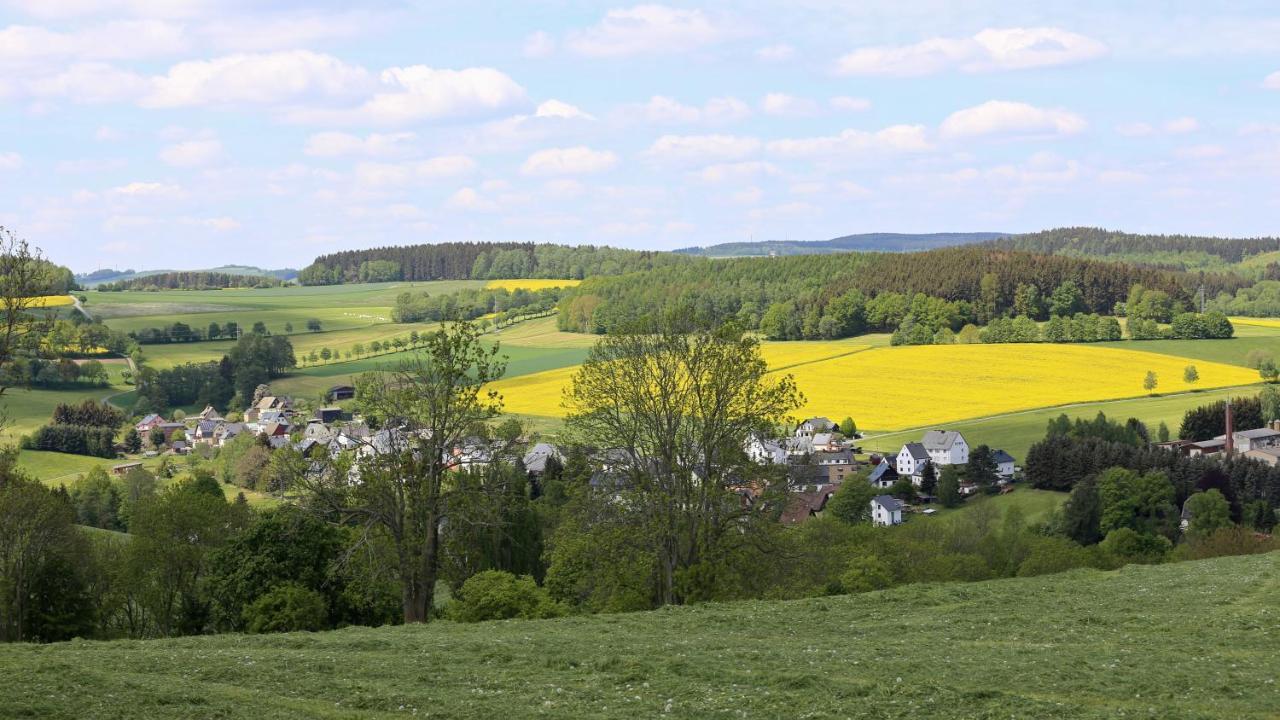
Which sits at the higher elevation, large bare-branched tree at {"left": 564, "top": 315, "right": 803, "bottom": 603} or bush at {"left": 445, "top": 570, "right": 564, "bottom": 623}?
large bare-branched tree at {"left": 564, "top": 315, "right": 803, "bottom": 603}

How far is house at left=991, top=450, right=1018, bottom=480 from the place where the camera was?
86125mm

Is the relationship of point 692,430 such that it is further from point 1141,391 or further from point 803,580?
point 1141,391

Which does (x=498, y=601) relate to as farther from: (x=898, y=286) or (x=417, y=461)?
(x=898, y=286)

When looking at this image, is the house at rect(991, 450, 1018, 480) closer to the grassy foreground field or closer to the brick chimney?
the brick chimney

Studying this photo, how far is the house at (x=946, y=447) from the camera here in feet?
288

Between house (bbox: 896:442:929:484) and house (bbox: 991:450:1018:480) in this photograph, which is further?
house (bbox: 896:442:929:484)

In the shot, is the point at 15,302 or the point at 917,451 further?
the point at 917,451

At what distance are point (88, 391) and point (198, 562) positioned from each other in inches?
3835

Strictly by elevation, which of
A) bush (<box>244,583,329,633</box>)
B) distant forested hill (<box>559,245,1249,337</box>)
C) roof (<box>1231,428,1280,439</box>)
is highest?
distant forested hill (<box>559,245,1249,337</box>)

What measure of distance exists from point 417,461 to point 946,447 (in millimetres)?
63649

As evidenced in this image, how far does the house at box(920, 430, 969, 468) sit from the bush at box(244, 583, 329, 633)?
5815cm

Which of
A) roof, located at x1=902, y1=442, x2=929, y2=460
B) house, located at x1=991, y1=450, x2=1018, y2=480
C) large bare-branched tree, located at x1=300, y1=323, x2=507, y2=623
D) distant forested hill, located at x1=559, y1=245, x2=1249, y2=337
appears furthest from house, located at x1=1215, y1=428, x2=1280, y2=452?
large bare-branched tree, located at x1=300, y1=323, x2=507, y2=623

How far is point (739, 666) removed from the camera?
18984 mm

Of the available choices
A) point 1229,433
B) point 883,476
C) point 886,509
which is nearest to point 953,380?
point 1229,433
